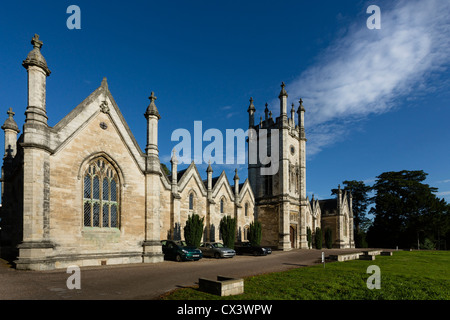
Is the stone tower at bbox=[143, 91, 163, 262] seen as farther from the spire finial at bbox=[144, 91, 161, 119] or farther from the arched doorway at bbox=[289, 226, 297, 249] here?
the arched doorway at bbox=[289, 226, 297, 249]

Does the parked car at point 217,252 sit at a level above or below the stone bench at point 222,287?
below

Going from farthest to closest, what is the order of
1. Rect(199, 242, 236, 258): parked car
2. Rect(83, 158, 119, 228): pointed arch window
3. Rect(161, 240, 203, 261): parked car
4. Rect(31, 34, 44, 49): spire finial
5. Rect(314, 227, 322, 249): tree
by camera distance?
1. Rect(314, 227, 322, 249): tree
2. Rect(199, 242, 236, 258): parked car
3. Rect(161, 240, 203, 261): parked car
4. Rect(83, 158, 119, 228): pointed arch window
5. Rect(31, 34, 44, 49): spire finial

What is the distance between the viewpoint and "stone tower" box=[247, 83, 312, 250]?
40.2 metres

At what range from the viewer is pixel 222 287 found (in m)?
8.49

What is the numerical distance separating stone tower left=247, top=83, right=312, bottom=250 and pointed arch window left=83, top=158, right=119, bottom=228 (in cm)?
2626

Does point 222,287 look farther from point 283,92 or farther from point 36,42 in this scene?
point 283,92

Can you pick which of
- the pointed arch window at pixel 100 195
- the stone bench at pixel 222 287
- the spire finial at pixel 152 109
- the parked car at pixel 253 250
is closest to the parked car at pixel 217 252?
the parked car at pixel 253 250

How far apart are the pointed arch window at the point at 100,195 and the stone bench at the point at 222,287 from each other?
11.0m

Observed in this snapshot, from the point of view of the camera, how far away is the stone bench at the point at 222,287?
8.54 meters

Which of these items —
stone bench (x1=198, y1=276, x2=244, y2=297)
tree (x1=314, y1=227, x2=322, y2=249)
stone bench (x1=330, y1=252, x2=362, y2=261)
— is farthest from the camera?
tree (x1=314, y1=227, x2=322, y2=249)

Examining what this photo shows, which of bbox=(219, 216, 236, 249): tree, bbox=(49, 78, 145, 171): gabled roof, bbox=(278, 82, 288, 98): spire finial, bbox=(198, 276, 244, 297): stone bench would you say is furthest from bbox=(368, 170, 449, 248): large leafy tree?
bbox=(198, 276, 244, 297): stone bench

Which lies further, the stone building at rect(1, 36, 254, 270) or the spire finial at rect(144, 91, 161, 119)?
the spire finial at rect(144, 91, 161, 119)

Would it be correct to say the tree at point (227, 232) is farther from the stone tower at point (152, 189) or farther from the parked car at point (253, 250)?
the stone tower at point (152, 189)
